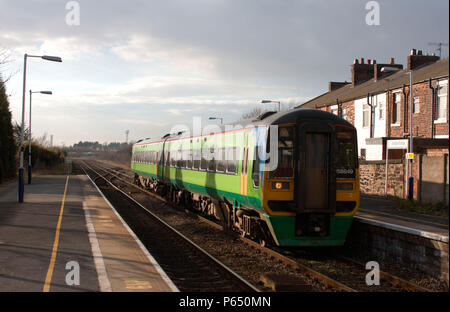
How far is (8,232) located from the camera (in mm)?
11695

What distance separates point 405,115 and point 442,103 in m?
2.96

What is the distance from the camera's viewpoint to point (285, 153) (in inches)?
374

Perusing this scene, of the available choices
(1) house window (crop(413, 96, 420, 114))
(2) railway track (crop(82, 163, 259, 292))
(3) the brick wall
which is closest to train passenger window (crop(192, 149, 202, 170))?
(2) railway track (crop(82, 163, 259, 292))

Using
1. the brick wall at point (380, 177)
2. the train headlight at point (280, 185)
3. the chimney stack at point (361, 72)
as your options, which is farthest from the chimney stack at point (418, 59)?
the train headlight at point (280, 185)

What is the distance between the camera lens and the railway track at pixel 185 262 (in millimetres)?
7773

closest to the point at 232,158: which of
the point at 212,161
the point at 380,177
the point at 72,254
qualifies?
the point at 212,161

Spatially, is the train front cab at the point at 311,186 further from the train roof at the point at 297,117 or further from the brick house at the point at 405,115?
the brick house at the point at 405,115

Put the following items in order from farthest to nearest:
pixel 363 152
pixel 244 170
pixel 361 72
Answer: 1. pixel 361 72
2. pixel 363 152
3. pixel 244 170

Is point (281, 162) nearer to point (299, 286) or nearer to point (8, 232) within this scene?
point (299, 286)

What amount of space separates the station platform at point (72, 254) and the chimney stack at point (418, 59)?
886 inches

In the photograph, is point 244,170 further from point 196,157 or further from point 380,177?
point 380,177

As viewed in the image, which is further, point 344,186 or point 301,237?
point 344,186

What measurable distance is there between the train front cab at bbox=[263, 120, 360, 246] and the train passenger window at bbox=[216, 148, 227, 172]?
3.17m
